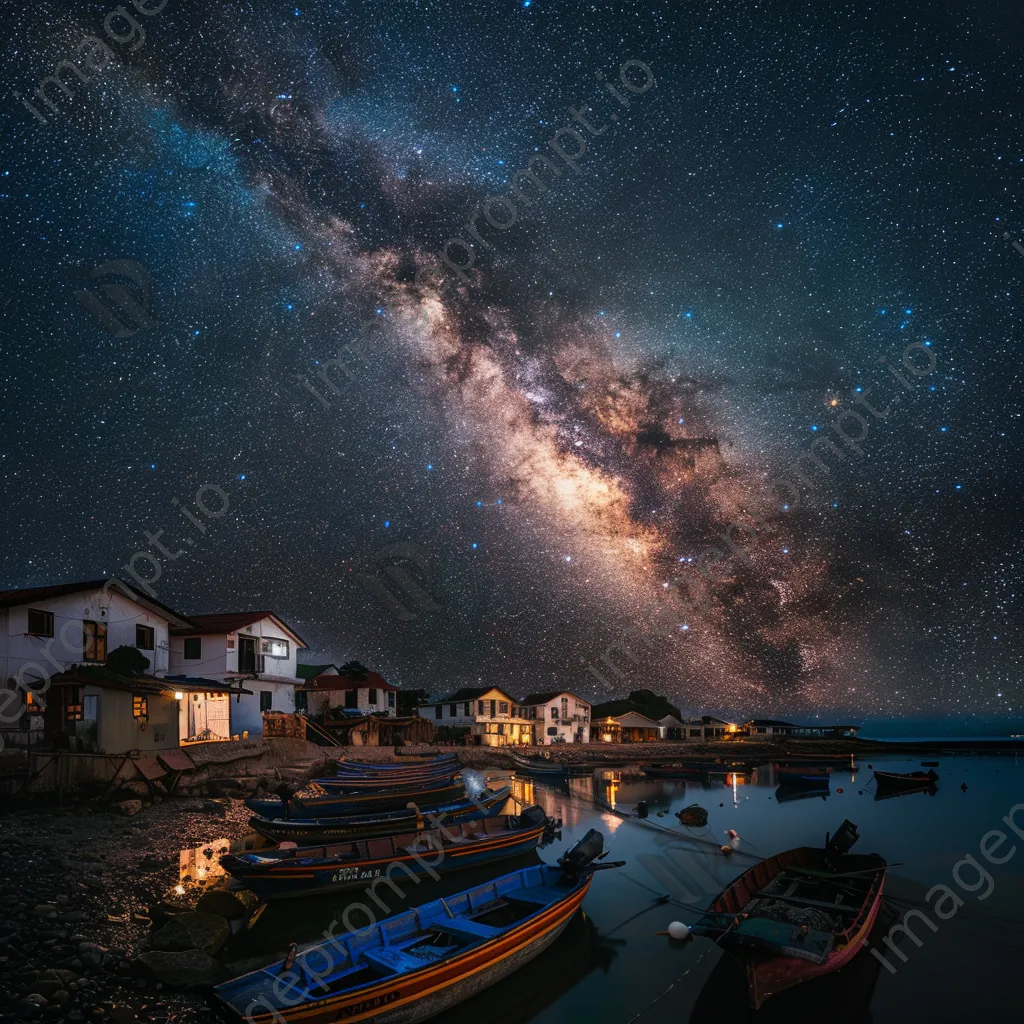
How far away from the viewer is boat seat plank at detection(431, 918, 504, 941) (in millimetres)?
13797

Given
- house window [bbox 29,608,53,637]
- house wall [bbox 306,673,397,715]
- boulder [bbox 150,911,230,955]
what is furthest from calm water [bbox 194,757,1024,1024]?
house wall [bbox 306,673,397,715]

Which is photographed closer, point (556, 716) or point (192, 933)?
point (192, 933)

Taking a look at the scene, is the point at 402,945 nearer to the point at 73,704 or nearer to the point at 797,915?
the point at 797,915

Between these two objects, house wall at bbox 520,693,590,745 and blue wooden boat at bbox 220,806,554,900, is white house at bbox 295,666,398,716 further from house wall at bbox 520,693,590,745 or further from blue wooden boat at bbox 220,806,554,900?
blue wooden boat at bbox 220,806,554,900

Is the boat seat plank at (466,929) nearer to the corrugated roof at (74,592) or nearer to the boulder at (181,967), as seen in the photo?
the boulder at (181,967)

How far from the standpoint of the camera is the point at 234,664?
4625 centimetres

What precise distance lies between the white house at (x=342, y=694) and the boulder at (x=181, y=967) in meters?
52.1

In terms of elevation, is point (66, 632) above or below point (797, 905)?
above

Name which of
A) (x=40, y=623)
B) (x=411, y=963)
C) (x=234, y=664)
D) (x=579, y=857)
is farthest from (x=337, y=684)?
(x=411, y=963)

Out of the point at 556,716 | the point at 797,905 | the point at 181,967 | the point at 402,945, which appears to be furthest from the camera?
the point at 556,716

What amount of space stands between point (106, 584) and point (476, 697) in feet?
166

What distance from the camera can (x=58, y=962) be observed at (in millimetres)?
12648

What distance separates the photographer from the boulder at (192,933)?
46.0ft

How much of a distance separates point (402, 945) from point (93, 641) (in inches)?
1173
